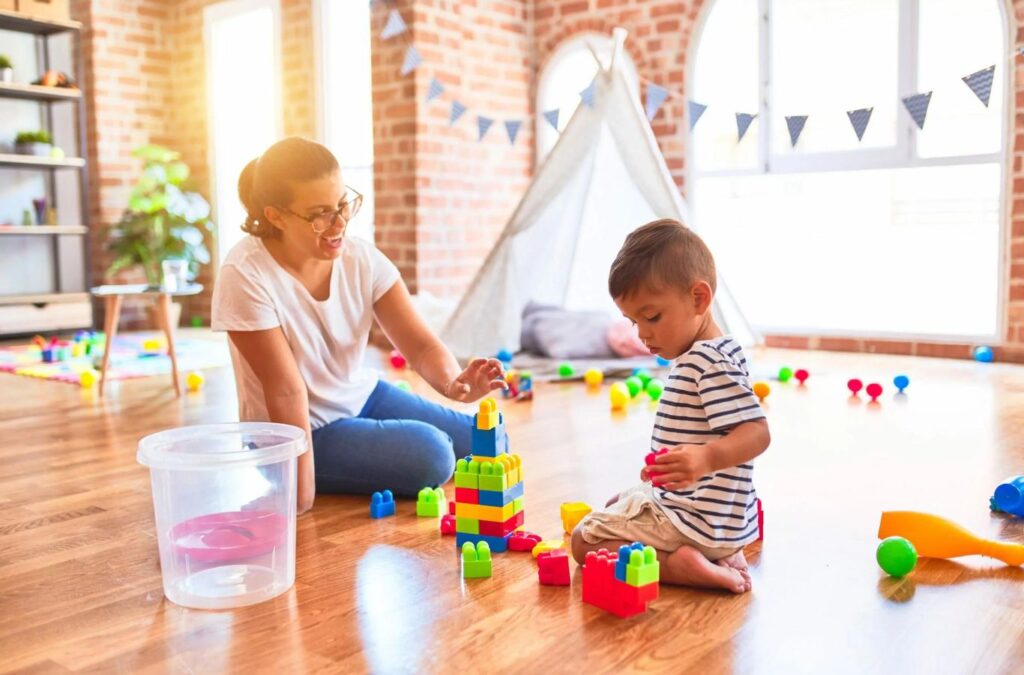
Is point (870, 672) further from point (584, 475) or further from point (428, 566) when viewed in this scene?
point (584, 475)

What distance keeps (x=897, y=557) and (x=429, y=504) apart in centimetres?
89

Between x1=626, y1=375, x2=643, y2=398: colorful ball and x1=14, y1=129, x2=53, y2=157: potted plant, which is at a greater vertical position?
x1=14, y1=129, x2=53, y2=157: potted plant

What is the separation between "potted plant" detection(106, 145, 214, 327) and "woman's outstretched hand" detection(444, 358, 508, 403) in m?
4.54

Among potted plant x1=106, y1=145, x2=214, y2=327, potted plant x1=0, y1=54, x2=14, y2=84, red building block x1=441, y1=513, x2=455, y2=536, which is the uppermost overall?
potted plant x1=0, y1=54, x2=14, y2=84

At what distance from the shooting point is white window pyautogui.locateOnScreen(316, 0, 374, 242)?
5.60 metres

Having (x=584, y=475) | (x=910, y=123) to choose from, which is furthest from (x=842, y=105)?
(x=584, y=475)

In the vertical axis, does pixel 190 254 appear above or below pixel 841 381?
above

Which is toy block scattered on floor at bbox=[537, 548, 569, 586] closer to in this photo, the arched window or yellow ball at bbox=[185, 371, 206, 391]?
yellow ball at bbox=[185, 371, 206, 391]

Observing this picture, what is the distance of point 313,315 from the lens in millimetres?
2049

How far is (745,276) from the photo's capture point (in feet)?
16.1

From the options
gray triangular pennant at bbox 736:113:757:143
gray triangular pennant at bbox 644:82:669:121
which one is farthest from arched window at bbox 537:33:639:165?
gray triangular pennant at bbox 736:113:757:143

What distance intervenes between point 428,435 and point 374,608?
679 mm

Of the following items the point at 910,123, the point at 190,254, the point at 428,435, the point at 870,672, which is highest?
the point at 910,123

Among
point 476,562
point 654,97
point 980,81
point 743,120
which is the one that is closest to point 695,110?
point 743,120
